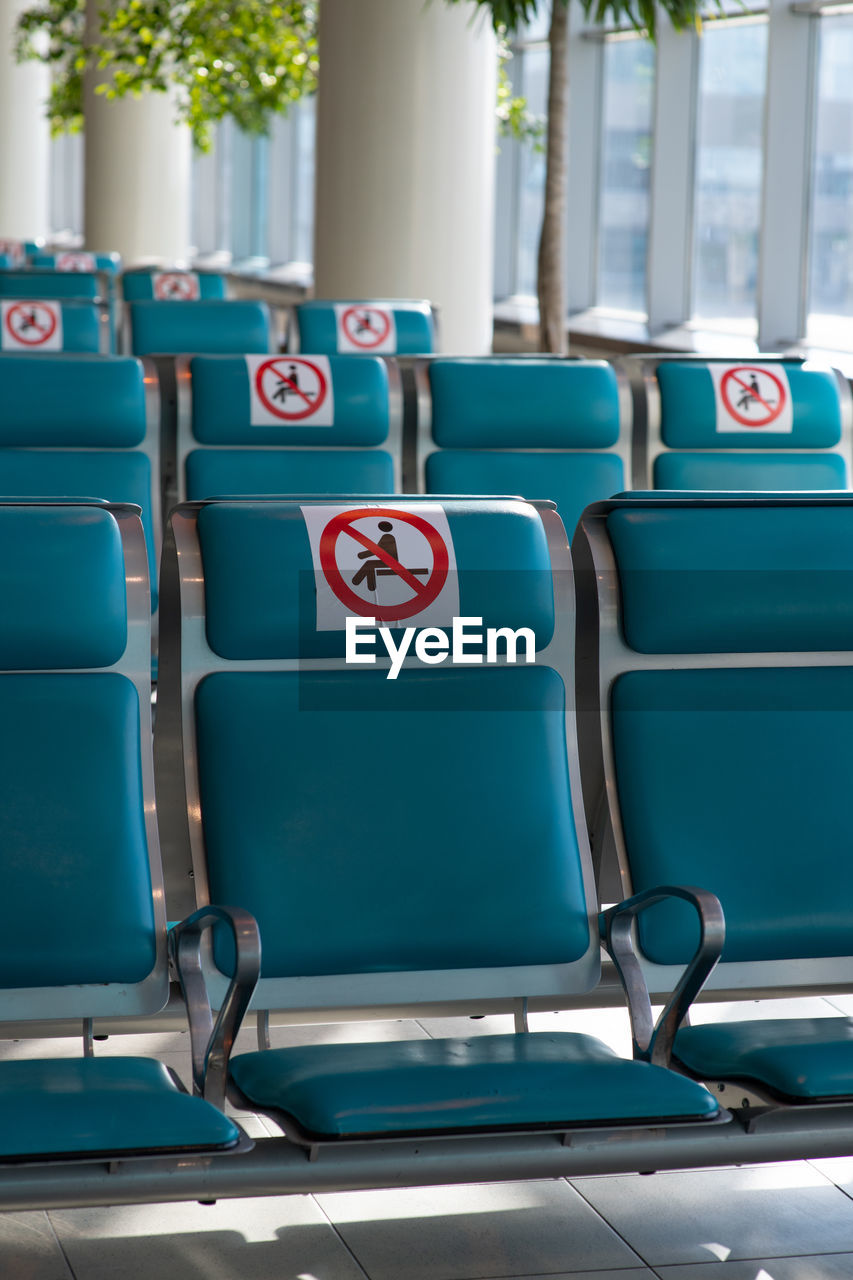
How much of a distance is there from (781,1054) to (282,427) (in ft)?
8.10

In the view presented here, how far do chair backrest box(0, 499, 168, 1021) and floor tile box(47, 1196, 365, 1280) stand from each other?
1.21 feet

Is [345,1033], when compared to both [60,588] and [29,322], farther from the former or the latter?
[29,322]

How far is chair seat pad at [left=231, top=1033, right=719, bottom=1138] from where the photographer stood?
1.75m

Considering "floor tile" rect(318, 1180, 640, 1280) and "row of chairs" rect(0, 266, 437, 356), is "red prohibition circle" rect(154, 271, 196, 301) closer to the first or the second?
"row of chairs" rect(0, 266, 437, 356)

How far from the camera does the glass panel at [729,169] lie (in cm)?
924

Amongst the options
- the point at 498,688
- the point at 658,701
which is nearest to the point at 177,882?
the point at 498,688

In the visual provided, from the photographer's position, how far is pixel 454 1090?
5.89 feet

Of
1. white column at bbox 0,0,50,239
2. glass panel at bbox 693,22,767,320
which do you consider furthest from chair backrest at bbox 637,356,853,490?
white column at bbox 0,0,50,239

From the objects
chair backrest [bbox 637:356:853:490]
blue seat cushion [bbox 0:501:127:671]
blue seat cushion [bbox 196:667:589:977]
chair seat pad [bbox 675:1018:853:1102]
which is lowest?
chair seat pad [bbox 675:1018:853:1102]

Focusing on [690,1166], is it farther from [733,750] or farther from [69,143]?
[69,143]

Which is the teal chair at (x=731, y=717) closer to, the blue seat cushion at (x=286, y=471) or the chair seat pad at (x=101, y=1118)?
the chair seat pad at (x=101, y=1118)

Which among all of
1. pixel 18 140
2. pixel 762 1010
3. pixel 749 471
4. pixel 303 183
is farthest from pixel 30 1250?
pixel 18 140

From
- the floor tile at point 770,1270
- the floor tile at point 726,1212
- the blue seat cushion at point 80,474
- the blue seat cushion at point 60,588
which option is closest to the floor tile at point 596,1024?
the floor tile at point 726,1212

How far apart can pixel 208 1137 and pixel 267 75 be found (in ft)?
27.3
